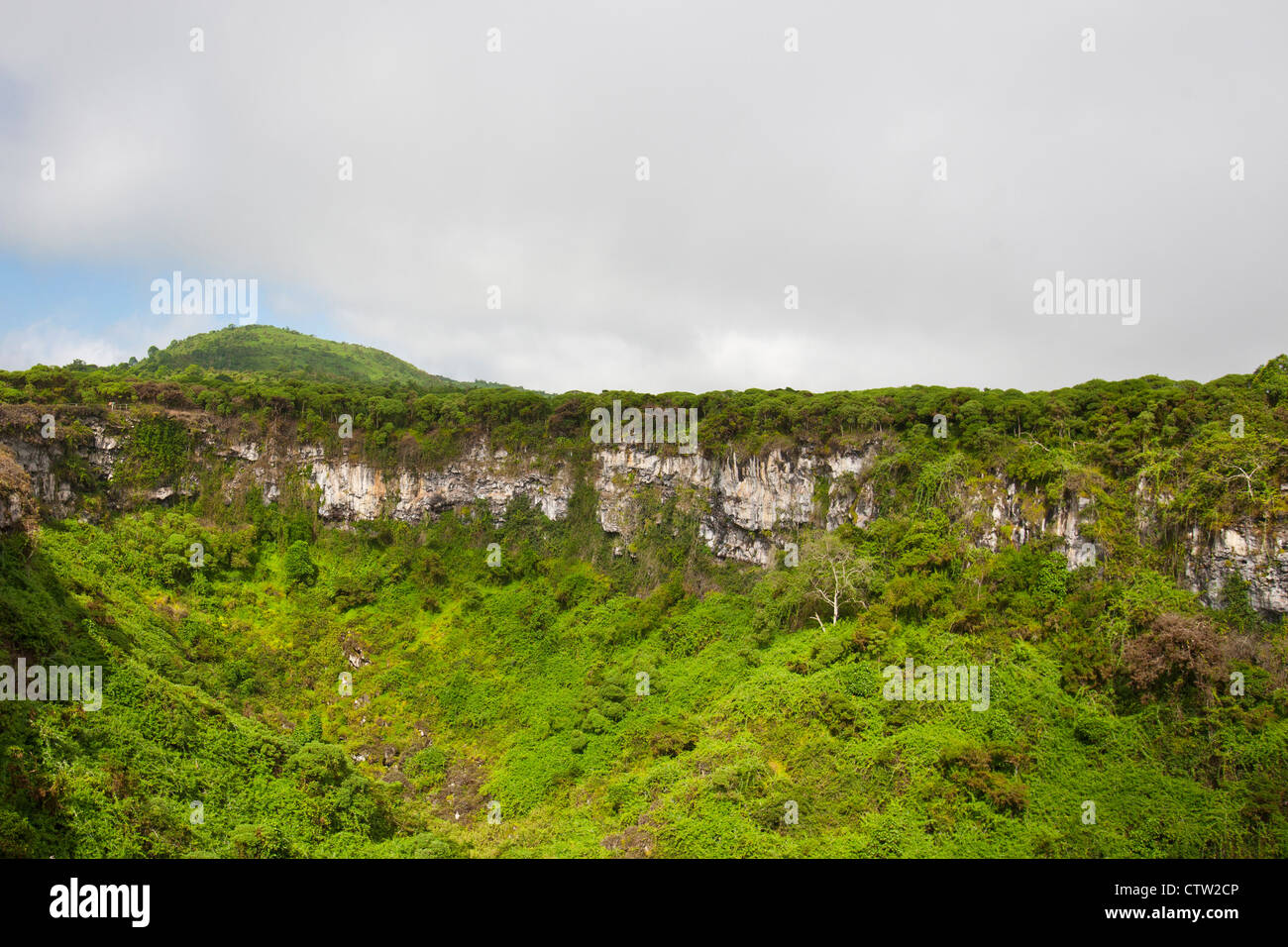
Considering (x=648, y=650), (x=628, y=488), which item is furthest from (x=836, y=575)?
(x=628, y=488)

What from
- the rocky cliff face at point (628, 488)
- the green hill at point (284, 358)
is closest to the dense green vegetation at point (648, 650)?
the rocky cliff face at point (628, 488)

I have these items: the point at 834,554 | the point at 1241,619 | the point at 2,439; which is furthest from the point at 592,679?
the point at 2,439

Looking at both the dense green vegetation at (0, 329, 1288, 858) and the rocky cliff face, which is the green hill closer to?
the rocky cliff face

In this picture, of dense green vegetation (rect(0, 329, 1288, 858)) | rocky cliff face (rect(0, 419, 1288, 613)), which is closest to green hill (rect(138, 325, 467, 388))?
rocky cliff face (rect(0, 419, 1288, 613))

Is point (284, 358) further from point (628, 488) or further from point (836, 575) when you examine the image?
point (836, 575)

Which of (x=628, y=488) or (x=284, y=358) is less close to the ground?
(x=284, y=358)

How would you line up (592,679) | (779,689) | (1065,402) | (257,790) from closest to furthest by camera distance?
1. (257,790)
2. (779,689)
3. (1065,402)
4. (592,679)
